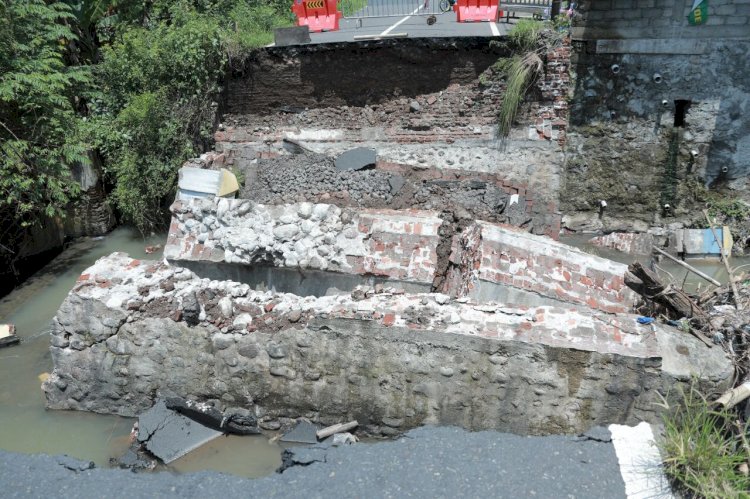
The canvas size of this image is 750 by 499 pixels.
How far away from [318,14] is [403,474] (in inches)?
383

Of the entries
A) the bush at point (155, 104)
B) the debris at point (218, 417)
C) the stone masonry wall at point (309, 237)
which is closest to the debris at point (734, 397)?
the stone masonry wall at point (309, 237)

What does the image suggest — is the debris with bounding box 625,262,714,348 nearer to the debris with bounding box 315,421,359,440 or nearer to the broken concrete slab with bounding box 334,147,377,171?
the debris with bounding box 315,421,359,440

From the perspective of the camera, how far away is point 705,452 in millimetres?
3701

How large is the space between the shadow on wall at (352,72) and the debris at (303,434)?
6119 mm

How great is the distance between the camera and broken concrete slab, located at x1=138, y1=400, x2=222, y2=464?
16.1 ft

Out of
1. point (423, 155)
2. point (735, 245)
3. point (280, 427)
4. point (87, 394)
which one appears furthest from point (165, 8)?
point (735, 245)

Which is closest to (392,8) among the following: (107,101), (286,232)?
(107,101)

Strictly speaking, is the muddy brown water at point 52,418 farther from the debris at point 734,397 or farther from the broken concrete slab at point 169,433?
the debris at point 734,397

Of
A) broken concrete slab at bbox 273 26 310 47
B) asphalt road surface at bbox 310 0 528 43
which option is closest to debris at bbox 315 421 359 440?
asphalt road surface at bbox 310 0 528 43

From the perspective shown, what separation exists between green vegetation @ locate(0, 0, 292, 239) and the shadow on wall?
1.58ft

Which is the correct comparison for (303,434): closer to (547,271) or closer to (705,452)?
(547,271)

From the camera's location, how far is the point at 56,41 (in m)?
9.68

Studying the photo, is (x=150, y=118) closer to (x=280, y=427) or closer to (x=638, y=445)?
(x=280, y=427)

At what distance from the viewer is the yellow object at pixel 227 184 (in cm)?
819
